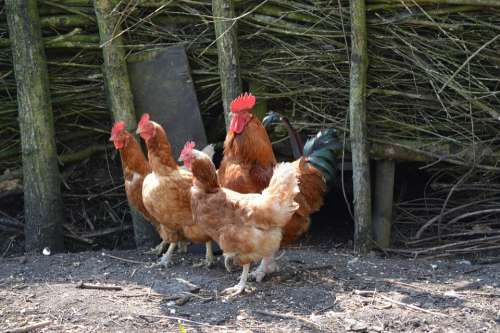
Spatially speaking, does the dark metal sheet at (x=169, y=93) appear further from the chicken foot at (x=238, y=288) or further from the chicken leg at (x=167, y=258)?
the chicken foot at (x=238, y=288)

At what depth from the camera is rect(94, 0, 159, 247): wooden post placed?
611 centimetres

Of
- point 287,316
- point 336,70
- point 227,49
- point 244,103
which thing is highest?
point 227,49

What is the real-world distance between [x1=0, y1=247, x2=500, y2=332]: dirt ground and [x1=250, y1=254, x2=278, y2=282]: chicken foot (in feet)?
0.18

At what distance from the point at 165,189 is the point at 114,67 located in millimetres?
1322

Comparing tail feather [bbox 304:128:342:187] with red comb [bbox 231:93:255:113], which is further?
tail feather [bbox 304:128:342:187]

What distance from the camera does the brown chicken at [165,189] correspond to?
220 inches

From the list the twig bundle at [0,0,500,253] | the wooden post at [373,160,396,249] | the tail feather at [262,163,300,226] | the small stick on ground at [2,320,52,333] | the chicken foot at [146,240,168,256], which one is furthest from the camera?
the wooden post at [373,160,396,249]

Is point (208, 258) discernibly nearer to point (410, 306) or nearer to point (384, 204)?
point (384, 204)

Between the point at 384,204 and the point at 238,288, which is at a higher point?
the point at 384,204

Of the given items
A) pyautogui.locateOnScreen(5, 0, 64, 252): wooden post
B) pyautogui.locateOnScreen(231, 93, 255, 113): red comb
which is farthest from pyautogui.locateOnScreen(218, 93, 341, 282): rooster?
pyautogui.locateOnScreen(5, 0, 64, 252): wooden post

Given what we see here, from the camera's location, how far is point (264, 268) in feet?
17.7

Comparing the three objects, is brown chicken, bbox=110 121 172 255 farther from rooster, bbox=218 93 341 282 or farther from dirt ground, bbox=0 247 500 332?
rooster, bbox=218 93 341 282

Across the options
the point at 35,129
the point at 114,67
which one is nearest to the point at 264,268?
the point at 114,67

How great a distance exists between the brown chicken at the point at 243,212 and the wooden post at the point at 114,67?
1362mm
